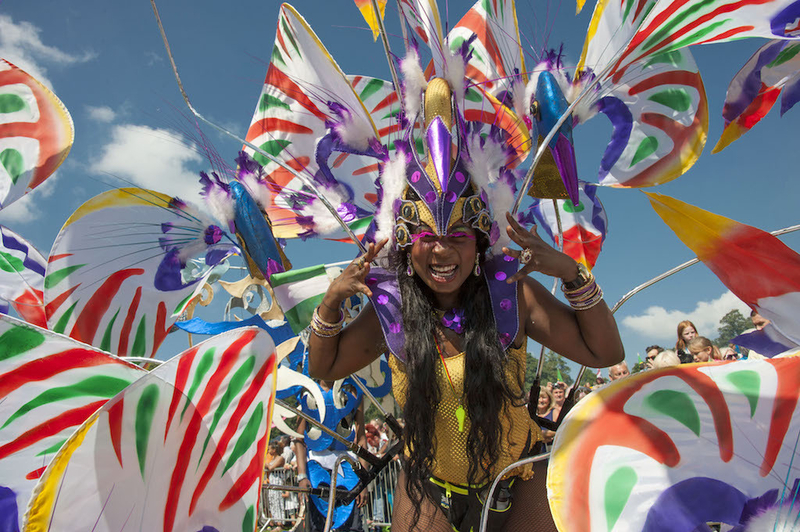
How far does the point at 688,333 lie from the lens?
14.2 feet

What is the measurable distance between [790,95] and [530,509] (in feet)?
5.88

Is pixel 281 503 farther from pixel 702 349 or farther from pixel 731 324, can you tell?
pixel 731 324

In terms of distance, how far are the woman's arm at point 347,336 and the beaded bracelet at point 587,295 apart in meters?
0.61

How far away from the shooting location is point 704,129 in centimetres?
225

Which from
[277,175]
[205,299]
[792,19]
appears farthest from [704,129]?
[205,299]

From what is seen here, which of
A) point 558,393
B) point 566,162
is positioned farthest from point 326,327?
point 558,393

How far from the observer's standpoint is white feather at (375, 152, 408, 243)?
76.5 inches

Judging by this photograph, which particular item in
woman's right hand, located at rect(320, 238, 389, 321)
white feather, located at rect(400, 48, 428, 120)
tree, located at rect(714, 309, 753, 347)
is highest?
tree, located at rect(714, 309, 753, 347)

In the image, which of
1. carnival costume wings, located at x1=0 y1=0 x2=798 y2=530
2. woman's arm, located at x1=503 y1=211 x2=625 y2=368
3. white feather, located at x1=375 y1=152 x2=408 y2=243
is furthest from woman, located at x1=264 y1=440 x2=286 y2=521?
woman's arm, located at x1=503 y1=211 x2=625 y2=368

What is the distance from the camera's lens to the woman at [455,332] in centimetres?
178

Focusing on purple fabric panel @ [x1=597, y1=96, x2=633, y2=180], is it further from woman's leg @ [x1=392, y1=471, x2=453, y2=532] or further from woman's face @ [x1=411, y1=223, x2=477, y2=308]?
woman's leg @ [x1=392, y1=471, x2=453, y2=532]

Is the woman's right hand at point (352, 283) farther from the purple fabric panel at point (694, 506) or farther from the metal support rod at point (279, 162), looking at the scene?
the purple fabric panel at point (694, 506)

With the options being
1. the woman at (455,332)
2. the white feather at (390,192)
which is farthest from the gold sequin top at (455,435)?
the white feather at (390,192)

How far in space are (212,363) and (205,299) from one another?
10.5ft
